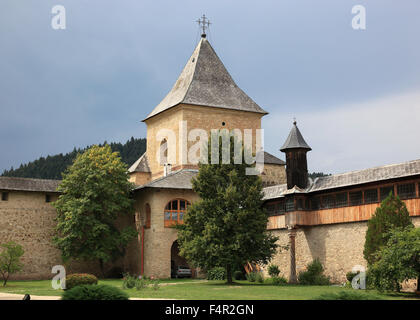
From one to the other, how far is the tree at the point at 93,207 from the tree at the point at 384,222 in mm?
17627

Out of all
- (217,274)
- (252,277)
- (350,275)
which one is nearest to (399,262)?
(350,275)

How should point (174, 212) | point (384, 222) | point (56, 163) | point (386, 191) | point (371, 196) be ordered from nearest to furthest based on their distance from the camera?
point (384, 222)
point (386, 191)
point (371, 196)
point (174, 212)
point (56, 163)

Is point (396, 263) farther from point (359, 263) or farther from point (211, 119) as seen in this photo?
point (211, 119)

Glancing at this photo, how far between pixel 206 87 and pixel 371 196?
21990mm

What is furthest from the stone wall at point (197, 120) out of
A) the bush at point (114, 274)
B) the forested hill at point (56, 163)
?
the forested hill at point (56, 163)

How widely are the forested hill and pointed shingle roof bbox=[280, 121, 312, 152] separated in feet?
190

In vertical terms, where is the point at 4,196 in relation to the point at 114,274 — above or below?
above

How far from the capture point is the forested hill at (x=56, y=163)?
92.9 metres

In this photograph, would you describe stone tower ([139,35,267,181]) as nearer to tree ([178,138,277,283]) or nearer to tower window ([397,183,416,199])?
tree ([178,138,277,283])

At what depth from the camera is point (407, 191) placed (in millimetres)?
26766

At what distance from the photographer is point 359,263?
93.8 feet

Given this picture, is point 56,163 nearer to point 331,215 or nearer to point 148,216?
point 148,216

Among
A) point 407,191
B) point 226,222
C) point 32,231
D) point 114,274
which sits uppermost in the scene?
point 407,191

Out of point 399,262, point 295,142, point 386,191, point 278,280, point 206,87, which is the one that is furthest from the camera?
point 206,87
